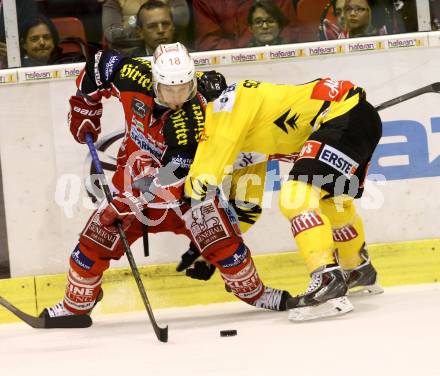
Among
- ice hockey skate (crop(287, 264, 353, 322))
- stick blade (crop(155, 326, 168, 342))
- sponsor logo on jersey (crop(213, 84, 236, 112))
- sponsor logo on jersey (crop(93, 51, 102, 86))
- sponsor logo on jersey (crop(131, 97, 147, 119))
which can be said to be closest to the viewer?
stick blade (crop(155, 326, 168, 342))

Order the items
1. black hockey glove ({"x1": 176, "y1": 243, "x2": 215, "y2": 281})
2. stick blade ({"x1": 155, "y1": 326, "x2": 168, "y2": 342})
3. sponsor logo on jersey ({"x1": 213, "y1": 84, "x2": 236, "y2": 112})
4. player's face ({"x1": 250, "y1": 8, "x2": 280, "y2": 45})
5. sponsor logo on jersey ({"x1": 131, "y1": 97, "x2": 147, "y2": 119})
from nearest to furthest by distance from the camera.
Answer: stick blade ({"x1": 155, "y1": 326, "x2": 168, "y2": 342})
sponsor logo on jersey ({"x1": 213, "y1": 84, "x2": 236, "y2": 112})
sponsor logo on jersey ({"x1": 131, "y1": 97, "x2": 147, "y2": 119})
black hockey glove ({"x1": 176, "y1": 243, "x2": 215, "y2": 281})
player's face ({"x1": 250, "y1": 8, "x2": 280, "y2": 45})

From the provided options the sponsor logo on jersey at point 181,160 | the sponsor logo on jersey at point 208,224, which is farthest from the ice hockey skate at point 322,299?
the sponsor logo on jersey at point 181,160

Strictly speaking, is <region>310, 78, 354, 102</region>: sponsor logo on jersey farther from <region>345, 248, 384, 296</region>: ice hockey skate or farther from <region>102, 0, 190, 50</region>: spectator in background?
<region>102, 0, 190, 50</region>: spectator in background

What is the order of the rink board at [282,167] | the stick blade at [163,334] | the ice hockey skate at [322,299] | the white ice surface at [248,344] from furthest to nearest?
the rink board at [282,167] → the ice hockey skate at [322,299] → the stick blade at [163,334] → the white ice surface at [248,344]

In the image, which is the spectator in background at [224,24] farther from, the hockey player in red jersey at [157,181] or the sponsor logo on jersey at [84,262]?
the sponsor logo on jersey at [84,262]

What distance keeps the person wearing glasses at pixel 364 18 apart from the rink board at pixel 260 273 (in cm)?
106

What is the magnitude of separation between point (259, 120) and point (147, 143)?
0.52 metres

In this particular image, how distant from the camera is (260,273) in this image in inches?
210

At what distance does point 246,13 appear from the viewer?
17.9 feet

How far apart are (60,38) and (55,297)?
1.28 m

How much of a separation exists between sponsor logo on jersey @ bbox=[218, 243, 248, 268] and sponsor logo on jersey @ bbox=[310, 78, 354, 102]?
74cm

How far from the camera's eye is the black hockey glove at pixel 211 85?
476 cm

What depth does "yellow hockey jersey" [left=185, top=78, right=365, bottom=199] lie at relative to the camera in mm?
4473

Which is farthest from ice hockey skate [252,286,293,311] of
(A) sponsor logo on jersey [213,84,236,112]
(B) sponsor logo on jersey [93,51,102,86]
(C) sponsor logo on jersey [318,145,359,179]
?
(B) sponsor logo on jersey [93,51,102,86]
